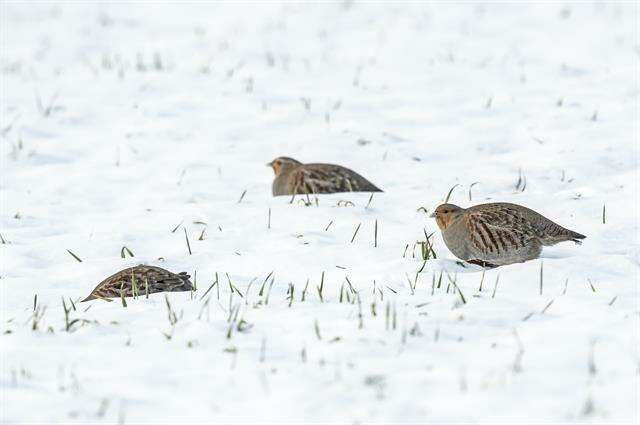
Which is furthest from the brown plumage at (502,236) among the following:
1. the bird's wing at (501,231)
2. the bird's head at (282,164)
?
the bird's head at (282,164)

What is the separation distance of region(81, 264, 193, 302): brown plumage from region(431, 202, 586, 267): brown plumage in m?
1.75

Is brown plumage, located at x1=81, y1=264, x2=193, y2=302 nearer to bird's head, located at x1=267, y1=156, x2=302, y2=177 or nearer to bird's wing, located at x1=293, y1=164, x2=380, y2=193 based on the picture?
bird's wing, located at x1=293, y1=164, x2=380, y2=193

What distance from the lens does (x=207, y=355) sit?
444cm

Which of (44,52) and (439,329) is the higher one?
(44,52)

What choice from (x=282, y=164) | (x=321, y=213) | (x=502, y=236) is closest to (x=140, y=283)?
(x=321, y=213)

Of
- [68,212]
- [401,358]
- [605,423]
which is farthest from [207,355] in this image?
[68,212]

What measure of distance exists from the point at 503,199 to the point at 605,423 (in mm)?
4193

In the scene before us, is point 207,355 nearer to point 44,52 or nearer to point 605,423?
point 605,423

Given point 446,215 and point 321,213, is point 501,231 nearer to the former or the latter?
point 446,215

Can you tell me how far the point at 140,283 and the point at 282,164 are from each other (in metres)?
3.43

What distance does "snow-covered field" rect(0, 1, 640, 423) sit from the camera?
411 cm

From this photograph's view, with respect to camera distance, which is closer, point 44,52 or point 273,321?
point 273,321

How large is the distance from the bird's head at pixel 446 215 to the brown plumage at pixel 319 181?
173 centimetres

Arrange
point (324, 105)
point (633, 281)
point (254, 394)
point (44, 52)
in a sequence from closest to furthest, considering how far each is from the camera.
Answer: point (254, 394)
point (633, 281)
point (324, 105)
point (44, 52)
